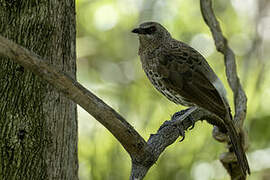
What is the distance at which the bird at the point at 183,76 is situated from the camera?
3.32 m

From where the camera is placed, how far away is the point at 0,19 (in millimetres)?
2428

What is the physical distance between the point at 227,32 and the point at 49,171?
3.55m

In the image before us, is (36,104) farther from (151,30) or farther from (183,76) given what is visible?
(151,30)

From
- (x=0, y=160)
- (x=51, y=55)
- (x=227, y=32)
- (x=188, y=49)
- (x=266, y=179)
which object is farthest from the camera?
(x=227, y=32)

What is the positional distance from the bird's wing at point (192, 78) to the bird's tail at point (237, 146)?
83 mm

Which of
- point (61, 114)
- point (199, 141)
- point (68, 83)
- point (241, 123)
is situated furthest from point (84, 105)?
point (199, 141)

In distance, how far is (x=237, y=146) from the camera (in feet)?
10.5

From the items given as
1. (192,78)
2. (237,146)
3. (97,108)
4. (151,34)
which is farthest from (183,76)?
(97,108)

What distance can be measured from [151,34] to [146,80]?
1078 mm

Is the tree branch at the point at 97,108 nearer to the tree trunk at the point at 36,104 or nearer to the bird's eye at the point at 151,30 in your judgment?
the tree trunk at the point at 36,104

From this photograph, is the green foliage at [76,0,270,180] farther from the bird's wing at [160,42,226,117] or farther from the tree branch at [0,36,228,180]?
the tree branch at [0,36,228,180]

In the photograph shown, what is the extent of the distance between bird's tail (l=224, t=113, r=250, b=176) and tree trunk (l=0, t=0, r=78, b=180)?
1.20 m

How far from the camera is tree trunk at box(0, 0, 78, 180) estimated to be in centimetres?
234

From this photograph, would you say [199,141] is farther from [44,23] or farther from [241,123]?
[44,23]
